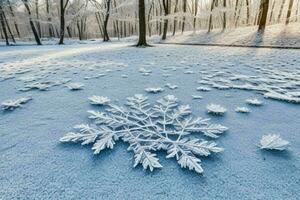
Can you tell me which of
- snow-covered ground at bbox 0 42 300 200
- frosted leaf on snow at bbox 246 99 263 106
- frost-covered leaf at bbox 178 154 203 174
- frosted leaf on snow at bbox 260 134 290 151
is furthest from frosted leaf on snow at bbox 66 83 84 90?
frosted leaf on snow at bbox 260 134 290 151

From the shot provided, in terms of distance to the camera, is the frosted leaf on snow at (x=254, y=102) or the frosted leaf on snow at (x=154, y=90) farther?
the frosted leaf on snow at (x=154, y=90)

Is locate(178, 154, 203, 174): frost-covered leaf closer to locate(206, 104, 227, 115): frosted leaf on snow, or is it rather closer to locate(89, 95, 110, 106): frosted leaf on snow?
locate(206, 104, 227, 115): frosted leaf on snow

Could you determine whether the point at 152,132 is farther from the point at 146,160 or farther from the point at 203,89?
the point at 203,89

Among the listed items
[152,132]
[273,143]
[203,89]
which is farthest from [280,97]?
[152,132]

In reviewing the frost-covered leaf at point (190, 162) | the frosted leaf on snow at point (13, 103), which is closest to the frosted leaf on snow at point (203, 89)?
the frost-covered leaf at point (190, 162)

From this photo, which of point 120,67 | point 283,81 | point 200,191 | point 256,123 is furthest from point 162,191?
point 120,67

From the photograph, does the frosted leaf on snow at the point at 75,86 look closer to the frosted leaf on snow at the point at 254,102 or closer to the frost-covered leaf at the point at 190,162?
the frost-covered leaf at the point at 190,162

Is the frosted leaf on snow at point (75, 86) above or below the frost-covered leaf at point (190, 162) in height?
above
